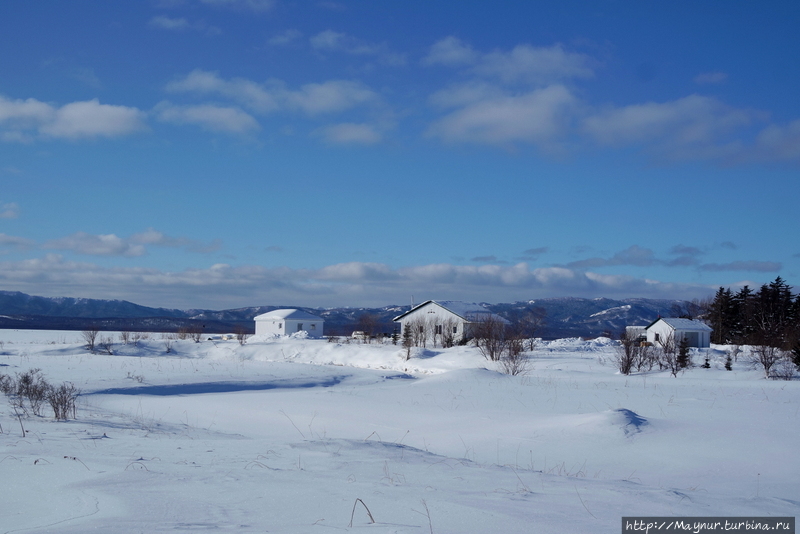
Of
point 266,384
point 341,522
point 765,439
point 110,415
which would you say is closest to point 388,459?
point 341,522

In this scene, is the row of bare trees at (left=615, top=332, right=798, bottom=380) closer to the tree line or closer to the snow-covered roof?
the tree line

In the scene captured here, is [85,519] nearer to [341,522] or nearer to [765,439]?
[341,522]

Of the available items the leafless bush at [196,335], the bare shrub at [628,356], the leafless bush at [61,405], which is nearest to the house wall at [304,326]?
the leafless bush at [196,335]

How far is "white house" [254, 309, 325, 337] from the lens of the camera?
67.2 meters

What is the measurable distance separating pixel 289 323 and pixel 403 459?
6092 cm

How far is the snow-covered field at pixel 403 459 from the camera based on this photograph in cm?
463

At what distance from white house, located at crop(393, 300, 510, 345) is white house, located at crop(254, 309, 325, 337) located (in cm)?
977

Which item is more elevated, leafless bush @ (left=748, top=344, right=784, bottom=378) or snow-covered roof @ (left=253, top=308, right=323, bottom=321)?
snow-covered roof @ (left=253, top=308, right=323, bottom=321)

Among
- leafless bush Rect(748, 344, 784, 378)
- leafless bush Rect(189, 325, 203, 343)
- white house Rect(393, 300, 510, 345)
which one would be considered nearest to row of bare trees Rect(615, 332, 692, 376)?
leafless bush Rect(748, 344, 784, 378)

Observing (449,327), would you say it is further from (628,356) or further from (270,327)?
(628,356)

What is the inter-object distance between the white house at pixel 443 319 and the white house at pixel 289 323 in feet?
32.0

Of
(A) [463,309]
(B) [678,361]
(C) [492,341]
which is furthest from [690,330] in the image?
(C) [492,341]

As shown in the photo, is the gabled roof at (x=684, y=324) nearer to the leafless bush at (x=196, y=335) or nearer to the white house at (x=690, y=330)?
the white house at (x=690, y=330)

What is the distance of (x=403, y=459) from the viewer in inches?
310
